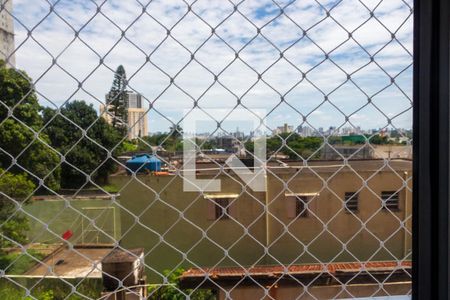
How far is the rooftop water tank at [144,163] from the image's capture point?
60cm

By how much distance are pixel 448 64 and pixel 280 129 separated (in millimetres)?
274

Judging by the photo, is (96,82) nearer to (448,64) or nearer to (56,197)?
(56,197)

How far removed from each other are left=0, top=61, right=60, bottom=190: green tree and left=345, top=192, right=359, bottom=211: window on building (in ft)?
1.80

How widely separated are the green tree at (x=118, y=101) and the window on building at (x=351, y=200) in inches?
18.1

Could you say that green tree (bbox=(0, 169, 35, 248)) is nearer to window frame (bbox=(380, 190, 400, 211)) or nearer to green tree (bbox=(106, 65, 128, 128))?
green tree (bbox=(106, 65, 128, 128))

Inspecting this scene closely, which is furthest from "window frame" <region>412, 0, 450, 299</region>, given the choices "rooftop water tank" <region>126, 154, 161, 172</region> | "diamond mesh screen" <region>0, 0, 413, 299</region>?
"rooftop water tank" <region>126, 154, 161, 172</region>

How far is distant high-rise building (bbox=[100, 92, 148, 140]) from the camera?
588 millimetres

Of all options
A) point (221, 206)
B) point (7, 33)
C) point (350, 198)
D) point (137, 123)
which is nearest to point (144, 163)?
point (137, 123)

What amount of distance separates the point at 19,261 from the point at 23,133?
0.22m

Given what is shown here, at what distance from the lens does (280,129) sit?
643mm

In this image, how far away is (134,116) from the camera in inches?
23.6

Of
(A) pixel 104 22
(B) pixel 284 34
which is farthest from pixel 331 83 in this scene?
(A) pixel 104 22

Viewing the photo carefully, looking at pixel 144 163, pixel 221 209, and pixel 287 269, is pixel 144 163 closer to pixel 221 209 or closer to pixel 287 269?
pixel 221 209

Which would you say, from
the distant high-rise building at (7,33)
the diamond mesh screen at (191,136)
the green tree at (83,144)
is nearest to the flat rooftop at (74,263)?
the diamond mesh screen at (191,136)
